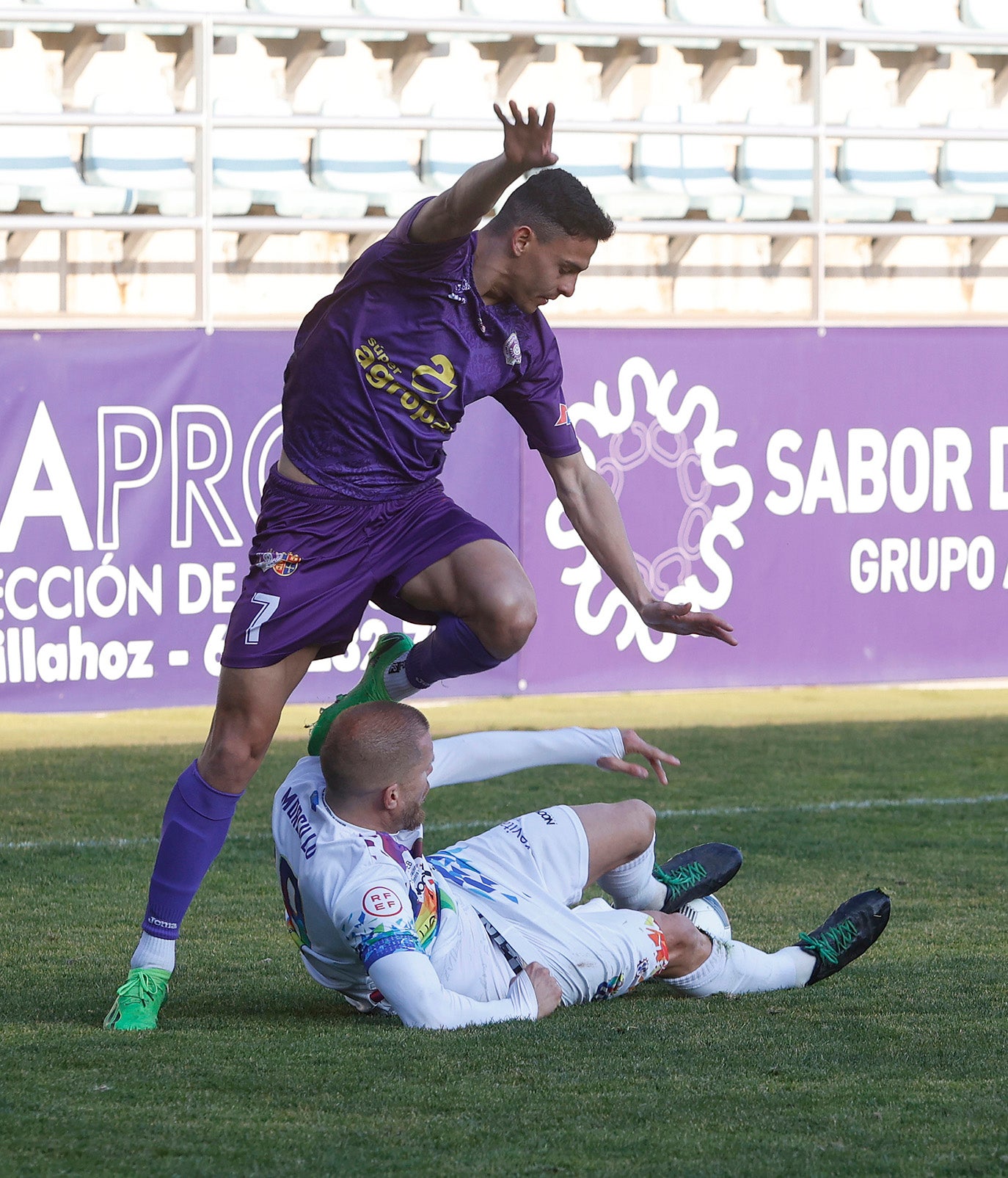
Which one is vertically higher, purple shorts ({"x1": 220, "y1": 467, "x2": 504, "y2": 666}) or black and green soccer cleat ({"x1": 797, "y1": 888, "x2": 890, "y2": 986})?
purple shorts ({"x1": 220, "y1": 467, "x2": 504, "y2": 666})

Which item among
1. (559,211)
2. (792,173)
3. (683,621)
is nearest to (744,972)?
(683,621)

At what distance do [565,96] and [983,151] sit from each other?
3156 mm

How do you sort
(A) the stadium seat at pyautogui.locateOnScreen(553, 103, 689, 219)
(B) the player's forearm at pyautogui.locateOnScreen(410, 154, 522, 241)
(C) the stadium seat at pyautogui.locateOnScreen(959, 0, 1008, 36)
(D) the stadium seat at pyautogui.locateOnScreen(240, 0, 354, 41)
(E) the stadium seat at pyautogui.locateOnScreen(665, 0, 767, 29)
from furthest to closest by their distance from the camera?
(C) the stadium seat at pyautogui.locateOnScreen(959, 0, 1008, 36)
(E) the stadium seat at pyautogui.locateOnScreen(665, 0, 767, 29)
(A) the stadium seat at pyautogui.locateOnScreen(553, 103, 689, 219)
(D) the stadium seat at pyautogui.locateOnScreen(240, 0, 354, 41)
(B) the player's forearm at pyautogui.locateOnScreen(410, 154, 522, 241)

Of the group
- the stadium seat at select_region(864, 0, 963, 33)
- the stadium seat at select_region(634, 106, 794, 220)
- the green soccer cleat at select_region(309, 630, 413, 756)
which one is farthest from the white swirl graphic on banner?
the stadium seat at select_region(864, 0, 963, 33)

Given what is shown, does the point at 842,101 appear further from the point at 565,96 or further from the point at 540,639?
the point at 540,639

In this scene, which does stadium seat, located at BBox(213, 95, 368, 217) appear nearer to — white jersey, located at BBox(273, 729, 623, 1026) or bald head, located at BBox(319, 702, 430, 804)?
white jersey, located at BBox(273, 729, 623, 1026)

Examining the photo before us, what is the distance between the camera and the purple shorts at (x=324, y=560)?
392 centimetres

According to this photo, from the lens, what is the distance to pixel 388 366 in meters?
4.07

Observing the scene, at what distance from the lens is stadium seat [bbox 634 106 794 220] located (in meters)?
12.7

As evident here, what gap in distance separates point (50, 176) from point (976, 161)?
674cm

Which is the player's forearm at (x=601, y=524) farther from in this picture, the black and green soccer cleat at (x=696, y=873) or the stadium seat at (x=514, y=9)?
the stadium seat at (x=514, y=9)

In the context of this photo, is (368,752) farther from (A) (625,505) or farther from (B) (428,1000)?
(A) (625,505)

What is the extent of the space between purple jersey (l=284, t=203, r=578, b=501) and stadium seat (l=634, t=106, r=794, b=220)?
8733 millimetres

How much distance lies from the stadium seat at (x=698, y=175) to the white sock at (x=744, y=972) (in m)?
9.24
